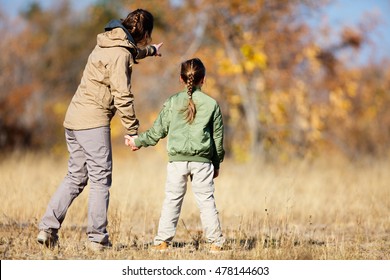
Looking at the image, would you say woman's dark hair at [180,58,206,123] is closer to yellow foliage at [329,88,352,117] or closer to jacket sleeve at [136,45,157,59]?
jacket sleeve at [136,45,157,59]

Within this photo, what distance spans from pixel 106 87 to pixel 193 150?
0.84 m

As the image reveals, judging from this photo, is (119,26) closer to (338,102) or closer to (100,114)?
(100,114)

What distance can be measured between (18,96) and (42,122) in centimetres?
108

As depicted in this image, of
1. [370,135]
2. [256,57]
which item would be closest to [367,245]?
[256,57]

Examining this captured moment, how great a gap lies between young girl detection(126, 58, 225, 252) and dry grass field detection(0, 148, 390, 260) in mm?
217

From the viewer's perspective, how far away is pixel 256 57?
36.2 ft

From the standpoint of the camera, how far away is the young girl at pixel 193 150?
470 cm

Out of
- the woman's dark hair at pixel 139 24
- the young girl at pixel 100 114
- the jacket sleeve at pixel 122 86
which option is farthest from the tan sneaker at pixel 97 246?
the woman's dark hair at pixel 139 24

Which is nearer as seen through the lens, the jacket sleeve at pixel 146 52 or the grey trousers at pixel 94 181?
the grey trousers at pixel 94 181

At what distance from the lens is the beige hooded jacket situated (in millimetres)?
4664

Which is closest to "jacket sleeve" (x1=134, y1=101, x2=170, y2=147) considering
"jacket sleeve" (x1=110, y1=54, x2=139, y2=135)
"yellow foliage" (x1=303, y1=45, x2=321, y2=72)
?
"jacket sleeve" (x1=110, y1=54, x2=139, y2=135)

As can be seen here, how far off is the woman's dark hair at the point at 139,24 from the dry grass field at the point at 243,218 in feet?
5.28

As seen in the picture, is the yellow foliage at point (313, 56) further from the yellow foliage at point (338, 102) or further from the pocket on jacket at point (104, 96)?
the pocket on jacket at point (104, 96)
